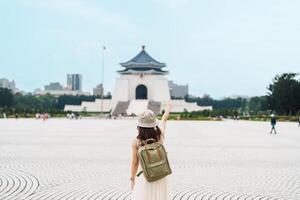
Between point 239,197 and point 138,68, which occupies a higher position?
point 138,68

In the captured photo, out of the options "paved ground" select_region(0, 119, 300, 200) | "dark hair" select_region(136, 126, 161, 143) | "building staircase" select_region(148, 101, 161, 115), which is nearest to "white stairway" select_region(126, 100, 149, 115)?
"building staircase" select_region(148, 101, 161, 115)

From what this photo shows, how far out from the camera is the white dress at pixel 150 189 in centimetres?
418

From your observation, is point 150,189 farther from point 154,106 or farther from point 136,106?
point 136,106

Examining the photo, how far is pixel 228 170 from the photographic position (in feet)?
32.7

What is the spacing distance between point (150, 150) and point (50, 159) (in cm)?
798

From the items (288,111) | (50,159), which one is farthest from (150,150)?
(288,111)

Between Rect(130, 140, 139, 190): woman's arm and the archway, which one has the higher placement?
the archway

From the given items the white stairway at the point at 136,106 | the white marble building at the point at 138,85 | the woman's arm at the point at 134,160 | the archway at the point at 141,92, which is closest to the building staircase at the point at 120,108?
the white stairway at the point at 136,106

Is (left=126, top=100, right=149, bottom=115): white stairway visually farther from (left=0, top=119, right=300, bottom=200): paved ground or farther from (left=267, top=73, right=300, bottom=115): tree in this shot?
(left=0, top=119, right=300, bottom=200): paved ground

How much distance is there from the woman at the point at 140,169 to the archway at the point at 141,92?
80.3m

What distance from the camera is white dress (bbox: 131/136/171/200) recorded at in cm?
418

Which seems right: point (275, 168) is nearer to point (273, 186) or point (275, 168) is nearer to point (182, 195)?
point (273, 186)

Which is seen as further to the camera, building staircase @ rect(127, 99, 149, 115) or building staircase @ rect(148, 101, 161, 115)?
building staircase @ rect(127, 99, 149, 115)

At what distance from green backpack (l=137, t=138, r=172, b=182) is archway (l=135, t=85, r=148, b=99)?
80.5m
